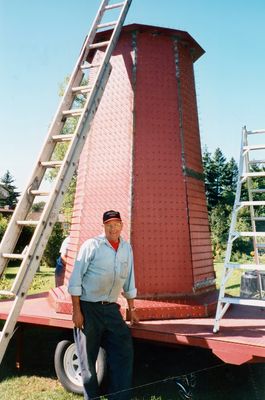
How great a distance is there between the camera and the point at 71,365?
5695 millimetres

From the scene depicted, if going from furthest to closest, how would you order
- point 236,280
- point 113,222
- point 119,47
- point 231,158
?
point 231,158, point 236,280, point 119,47, point 113,222

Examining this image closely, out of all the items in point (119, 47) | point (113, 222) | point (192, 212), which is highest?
point (119, 47)

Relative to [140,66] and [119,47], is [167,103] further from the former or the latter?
[119,47]

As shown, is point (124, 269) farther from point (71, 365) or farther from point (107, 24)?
point (107, 24)

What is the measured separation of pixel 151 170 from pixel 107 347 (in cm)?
320

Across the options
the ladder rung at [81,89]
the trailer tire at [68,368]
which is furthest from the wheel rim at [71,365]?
the ladder rung at [81,89]

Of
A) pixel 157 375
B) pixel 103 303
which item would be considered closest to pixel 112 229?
pixel 103 303

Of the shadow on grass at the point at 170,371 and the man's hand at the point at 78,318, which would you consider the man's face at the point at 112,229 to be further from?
the shadow on grass at the point at 170,371

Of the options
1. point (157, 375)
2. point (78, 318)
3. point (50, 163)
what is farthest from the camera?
point (157, 375)

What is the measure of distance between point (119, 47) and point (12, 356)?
21.7ft

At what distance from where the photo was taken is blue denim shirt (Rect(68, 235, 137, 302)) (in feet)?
14.7

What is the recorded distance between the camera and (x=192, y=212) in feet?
22.5

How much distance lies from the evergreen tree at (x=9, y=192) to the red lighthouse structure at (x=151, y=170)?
49.0m

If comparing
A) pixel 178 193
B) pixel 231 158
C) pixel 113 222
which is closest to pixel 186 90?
pixel 178 193
